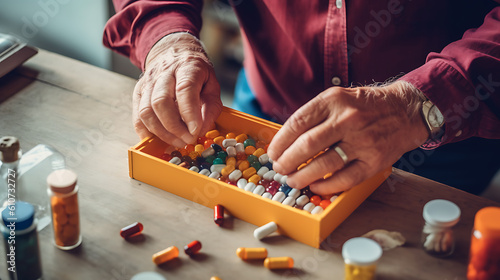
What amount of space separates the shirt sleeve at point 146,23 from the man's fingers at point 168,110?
29cm

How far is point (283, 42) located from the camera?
1.78m

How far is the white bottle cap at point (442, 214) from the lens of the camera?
3.75ft

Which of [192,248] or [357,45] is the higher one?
[357,45]

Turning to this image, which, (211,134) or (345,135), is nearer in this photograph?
(345,135)

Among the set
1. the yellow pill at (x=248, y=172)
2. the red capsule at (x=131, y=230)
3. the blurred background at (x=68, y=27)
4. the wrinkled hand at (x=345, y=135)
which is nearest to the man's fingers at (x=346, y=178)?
the wrinkled hand at (x=345, y=135)

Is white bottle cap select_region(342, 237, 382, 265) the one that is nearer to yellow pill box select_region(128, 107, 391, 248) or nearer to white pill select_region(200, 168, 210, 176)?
yellow pill box select_region(128, 107, 391, 248)

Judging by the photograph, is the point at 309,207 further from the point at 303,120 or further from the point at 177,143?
the point at 177,143

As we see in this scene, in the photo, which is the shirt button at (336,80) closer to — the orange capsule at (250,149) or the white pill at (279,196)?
the orange capsule at (250,149)

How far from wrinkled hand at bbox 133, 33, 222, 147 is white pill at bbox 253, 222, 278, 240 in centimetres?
35

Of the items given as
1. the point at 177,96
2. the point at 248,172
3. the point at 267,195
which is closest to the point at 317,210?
the point at 267,195

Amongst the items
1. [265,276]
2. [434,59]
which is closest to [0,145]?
[265,276]

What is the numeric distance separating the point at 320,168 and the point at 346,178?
0.07 meters

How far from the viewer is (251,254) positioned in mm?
1204

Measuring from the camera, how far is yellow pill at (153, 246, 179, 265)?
1179 mm
